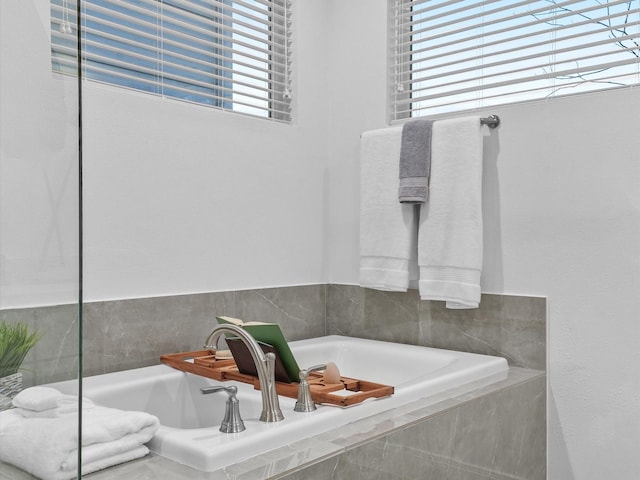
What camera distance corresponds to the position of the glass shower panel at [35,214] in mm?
673

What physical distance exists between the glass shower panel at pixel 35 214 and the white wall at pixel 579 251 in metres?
1.88

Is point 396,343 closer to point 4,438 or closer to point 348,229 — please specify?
point 348,229

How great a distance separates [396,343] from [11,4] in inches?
86.1

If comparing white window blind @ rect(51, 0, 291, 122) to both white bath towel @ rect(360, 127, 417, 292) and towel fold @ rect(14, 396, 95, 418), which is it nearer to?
white bath towel @ rect(360, 127, 417, 292)

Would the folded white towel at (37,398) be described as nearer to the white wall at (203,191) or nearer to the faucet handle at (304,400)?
the faucet handle at (304,400)

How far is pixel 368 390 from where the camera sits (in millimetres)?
1771

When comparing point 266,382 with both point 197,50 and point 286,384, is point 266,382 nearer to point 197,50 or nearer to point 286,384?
point 286,384

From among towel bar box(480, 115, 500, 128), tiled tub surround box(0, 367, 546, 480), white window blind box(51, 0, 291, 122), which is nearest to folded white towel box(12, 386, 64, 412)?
tiled tub surround box(0, 367, 546, 480)

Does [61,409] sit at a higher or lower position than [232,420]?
higher

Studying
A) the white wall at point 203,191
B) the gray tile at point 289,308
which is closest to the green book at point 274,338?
the white wall at point 203,191

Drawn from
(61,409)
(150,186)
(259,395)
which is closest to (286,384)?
(259,395)

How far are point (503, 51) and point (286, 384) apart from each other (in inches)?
60.6

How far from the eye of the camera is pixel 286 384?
5.82ft

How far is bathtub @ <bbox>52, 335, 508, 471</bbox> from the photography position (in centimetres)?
133
